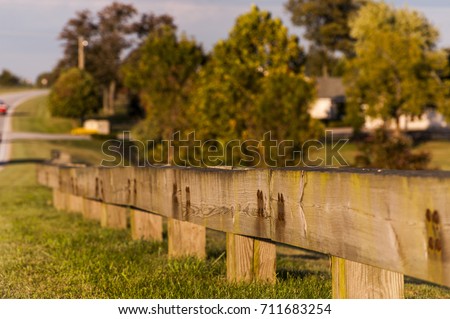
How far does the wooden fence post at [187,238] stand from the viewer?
7090mm

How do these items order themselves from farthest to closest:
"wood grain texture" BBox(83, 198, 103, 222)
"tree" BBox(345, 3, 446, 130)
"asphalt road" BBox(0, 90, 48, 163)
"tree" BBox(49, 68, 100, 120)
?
1. "tree" BBox(49, 68, 100, 120)
2. "tree" BBox(345, 3, 446, 130)
3. "asphalt road" BBox(0, 90, 48, 163)
4. "wood grain texture" BBox(83, 198, 103, 222)

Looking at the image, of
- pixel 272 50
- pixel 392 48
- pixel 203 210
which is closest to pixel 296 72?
pixel 272 50

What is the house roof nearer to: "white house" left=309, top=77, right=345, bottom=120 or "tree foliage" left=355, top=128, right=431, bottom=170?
"white house" left=309, top=77, right=345, bottom=120

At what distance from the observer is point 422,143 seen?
73750mm

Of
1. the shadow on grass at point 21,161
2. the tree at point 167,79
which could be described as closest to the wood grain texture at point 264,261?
the shadow on grass at point 21,161

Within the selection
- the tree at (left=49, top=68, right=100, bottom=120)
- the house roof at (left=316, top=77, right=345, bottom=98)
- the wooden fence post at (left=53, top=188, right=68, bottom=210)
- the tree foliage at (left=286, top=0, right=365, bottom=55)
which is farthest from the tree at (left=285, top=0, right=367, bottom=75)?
the wooden fence post at (left=53, top=188, right=68, bottom=210)

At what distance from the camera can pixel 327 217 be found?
406 cm

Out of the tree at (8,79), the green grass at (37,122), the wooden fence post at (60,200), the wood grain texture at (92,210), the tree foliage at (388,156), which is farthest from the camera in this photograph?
the tree at (8,79)

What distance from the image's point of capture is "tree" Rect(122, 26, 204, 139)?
153 ft

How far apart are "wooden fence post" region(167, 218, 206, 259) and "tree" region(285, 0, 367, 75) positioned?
106m

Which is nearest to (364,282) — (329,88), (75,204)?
(75,204)

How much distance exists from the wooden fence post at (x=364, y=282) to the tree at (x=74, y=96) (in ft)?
237

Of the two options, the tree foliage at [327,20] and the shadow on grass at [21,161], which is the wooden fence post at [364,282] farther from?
the tree foliage at [327,20]

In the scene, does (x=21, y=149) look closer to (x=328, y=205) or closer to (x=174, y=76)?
(x=174, y=76)
